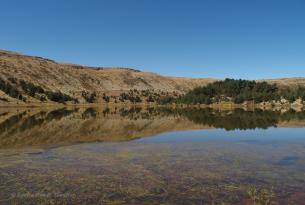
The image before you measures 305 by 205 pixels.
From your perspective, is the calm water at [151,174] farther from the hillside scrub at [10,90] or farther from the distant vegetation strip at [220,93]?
the distant vegetation strip at [220,93]

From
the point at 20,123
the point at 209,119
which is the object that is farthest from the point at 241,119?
the point at 20,123

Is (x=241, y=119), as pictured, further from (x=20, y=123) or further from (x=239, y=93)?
(x=239, y=93)

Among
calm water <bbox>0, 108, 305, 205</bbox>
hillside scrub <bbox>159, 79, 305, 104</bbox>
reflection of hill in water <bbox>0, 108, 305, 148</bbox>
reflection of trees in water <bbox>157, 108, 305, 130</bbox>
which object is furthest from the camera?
hillside scrub <bbox>159, 79, 305, 104</bbox>

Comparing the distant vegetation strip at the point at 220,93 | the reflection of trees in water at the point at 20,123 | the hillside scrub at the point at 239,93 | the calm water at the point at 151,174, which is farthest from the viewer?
the hillside scrub at the point at 239,93

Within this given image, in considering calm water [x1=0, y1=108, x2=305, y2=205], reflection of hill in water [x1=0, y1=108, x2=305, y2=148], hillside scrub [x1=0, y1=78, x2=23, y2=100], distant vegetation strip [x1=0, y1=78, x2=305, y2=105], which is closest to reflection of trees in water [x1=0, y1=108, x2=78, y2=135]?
reflection of hill in water [x1=0, y1=108, x2=305, y2=148]

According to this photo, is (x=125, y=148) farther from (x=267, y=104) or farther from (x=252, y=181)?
(x=267, y=104)

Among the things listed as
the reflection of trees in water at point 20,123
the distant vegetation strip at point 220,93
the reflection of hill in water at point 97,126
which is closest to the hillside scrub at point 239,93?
the distant vegetation strip at point 220,93

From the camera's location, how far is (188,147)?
26.5 m

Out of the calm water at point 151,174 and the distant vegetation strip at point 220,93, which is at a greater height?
the distant vegetation strip at point 220,93

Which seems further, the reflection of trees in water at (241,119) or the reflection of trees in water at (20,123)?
the reflection of trees in water at (241,119)

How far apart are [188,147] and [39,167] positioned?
38.9ft

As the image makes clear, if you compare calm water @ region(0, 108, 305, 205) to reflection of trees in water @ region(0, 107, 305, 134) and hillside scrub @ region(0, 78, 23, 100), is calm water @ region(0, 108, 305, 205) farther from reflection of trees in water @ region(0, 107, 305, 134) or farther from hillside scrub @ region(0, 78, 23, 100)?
hillside scrub @ region(0, 78, 23, 100)

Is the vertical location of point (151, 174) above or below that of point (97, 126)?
above

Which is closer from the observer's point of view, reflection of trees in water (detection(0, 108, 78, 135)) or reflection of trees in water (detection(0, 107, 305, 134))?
reflection of trees in water (detection(0, 108, 78, 135))
